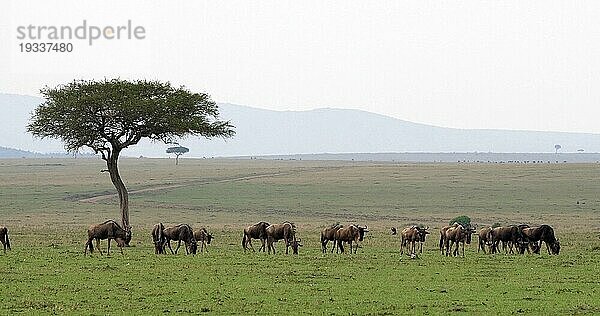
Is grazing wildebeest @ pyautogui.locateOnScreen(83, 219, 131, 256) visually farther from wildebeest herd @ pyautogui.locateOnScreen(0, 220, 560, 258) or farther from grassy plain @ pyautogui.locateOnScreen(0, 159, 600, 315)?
grassy plain @ pyautogui.locateOnScreen(0, 159, 600, 315)

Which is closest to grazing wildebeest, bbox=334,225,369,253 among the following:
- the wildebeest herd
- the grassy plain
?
the wildebeest herd

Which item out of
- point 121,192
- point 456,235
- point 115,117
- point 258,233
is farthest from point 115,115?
point 456,235

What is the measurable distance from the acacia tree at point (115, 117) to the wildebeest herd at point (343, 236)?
9050mm

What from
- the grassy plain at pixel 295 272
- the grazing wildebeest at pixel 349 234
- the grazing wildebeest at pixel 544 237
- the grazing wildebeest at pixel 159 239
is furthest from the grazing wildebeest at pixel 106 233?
the grazing wildebeest at pixel 544 237

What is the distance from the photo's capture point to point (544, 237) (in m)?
33.9

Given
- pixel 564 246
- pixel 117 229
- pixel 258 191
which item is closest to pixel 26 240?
pixel 117 229

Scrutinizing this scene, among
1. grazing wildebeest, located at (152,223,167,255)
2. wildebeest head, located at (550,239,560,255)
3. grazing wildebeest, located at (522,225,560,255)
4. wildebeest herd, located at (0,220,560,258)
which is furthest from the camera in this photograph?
grazing wildebeest, located at (522,225,560,255)

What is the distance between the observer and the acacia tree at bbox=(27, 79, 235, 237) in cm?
4359

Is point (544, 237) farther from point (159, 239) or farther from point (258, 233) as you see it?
point (159, 239)

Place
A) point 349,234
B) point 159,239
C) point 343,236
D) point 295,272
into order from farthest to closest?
point 343,236
point 349,234
point 159,239
point 295,272

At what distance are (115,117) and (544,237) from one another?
19.9 metres

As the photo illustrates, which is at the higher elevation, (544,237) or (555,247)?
(544,237)

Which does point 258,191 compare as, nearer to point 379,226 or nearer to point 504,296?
point 379,226

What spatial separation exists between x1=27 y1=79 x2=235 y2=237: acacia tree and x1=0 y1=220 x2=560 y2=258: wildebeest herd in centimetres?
905
